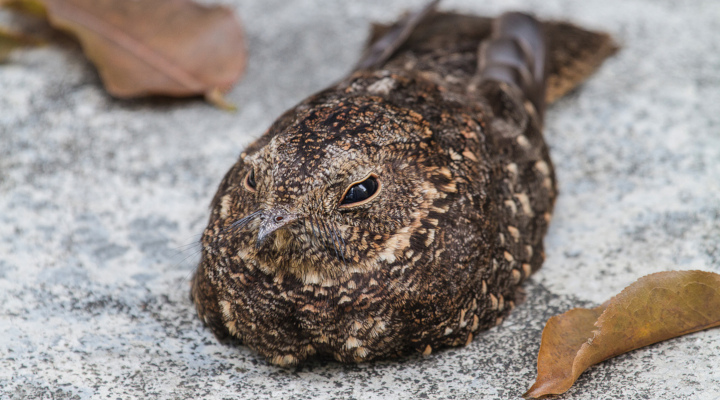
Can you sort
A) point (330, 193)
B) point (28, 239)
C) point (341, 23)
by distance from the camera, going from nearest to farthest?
1. point (330, 193)
2. point (28, 239)
3. point (341, 23)

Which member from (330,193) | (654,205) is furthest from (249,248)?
(654,205)

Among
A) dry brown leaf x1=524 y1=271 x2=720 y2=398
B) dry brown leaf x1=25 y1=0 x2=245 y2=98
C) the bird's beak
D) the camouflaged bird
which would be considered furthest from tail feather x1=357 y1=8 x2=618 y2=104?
the bird's beak

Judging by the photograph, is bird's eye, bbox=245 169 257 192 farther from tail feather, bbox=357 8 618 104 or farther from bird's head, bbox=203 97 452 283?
tail feather, bbox=357 8 618 104

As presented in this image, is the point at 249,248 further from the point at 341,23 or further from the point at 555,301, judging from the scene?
the point at 341,23

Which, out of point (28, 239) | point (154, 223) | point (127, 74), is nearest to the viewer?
point (28, 239)

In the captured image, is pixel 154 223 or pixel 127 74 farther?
pixel 127 74

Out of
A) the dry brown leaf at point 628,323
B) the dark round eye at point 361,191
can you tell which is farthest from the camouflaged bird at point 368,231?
the dry brown leaf at point 628,323

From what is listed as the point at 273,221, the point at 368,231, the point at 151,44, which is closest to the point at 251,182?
the point at 273,221
